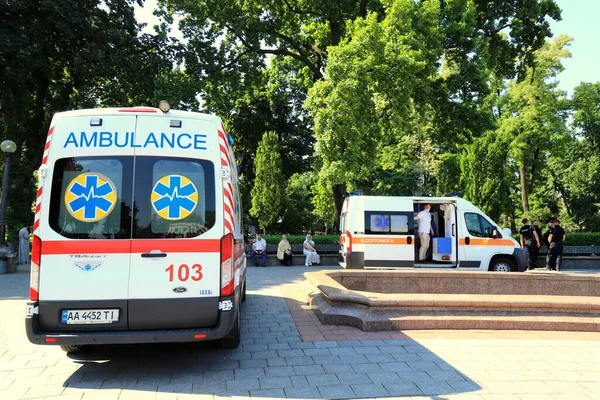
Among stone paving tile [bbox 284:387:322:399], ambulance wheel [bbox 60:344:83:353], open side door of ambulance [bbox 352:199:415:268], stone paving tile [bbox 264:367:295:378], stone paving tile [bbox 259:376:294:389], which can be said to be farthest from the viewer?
open side door of ambulance [bbox 352:199:415:268]

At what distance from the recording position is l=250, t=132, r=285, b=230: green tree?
80.7ft

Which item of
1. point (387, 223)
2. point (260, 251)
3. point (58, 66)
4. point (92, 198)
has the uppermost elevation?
point (58, 66)

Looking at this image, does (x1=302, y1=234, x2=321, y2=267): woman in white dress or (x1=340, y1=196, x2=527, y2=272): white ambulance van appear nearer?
(x1=340, y1=196, x2=527, y2=272): white ambulance van

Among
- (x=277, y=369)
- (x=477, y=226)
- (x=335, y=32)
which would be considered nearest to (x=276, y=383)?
(x=277, y=369)

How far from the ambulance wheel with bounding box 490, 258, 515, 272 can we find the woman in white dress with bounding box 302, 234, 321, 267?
6676 millimetres

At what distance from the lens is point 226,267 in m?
4.64

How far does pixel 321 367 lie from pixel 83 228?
307 centimetres

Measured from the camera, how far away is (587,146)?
33844mm

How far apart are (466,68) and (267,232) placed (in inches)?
569

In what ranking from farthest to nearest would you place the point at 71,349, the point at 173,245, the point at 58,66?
1. the point at 58,66
2. the point at 71,349
3. the point at 173,245

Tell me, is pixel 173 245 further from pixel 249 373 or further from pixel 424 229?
pixel 424 229

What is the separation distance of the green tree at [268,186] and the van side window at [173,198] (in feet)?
65.2

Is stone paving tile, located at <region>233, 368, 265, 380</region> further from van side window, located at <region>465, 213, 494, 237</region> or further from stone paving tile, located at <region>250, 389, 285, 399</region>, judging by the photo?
van side window, located at <region>465, 213, 494, 237</region>

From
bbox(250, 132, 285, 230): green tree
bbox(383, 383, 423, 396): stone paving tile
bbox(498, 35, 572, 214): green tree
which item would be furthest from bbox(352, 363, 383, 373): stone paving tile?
bbox(498, 35, 572, 214): green tree
